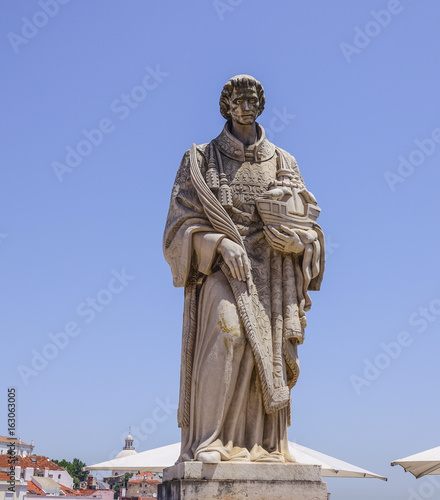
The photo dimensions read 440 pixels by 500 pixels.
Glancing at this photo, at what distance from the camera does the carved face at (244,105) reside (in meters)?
8.16

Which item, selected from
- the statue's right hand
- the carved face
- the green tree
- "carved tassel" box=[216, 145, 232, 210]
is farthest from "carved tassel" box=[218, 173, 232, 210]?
the green tree

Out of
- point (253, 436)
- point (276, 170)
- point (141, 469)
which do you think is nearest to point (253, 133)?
point (276, 170)

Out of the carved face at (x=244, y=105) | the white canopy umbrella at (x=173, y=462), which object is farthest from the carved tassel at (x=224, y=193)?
the white canopy umbrella at (x=173, y=462)

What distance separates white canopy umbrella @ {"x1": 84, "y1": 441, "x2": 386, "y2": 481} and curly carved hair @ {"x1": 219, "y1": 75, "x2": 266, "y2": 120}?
381 inches

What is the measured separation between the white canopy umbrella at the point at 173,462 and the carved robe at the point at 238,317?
8.90m

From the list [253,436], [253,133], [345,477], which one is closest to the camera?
[253,436]

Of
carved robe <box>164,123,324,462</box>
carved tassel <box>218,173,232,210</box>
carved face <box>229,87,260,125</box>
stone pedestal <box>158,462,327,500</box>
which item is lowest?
stone pedestal <box>158,462,327,500</box>

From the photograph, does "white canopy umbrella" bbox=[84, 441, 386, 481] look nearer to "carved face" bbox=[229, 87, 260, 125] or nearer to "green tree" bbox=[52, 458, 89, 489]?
"carved face" bbox=[229, 87, 260, 125]

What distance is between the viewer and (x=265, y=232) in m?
7.82

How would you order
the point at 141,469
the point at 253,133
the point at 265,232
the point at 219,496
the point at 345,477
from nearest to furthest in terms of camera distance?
the point at 219,496, the point at 265,232, the point at 253,133, the point at 141,469, the point at 345,477

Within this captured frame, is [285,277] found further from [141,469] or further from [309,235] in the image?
[141,469]

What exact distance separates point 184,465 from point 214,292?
181 cm

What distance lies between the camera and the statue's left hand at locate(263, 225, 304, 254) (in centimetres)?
770

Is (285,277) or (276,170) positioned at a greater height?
(276,170)
